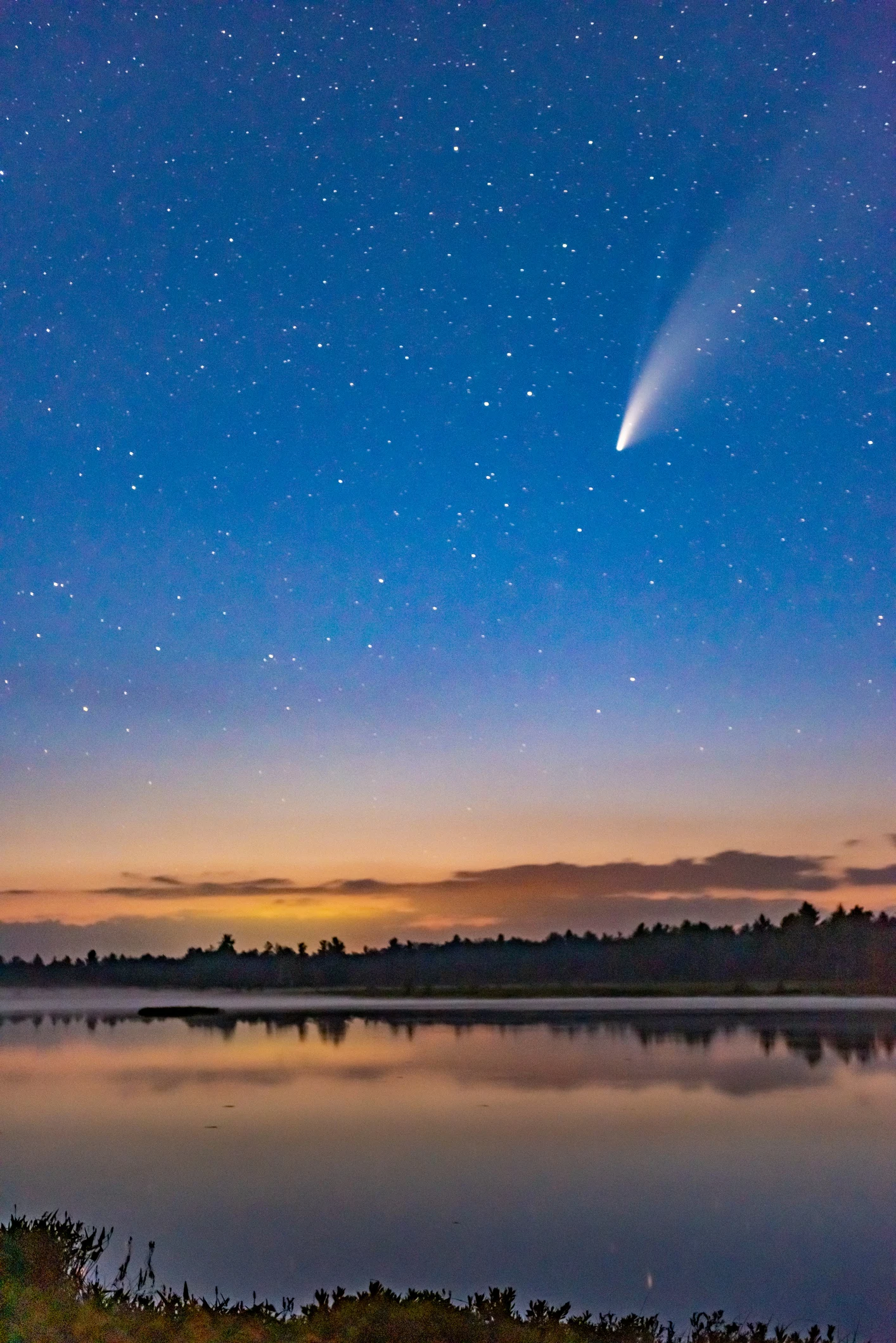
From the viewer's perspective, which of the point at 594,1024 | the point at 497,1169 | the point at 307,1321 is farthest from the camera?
the point at 594,1024

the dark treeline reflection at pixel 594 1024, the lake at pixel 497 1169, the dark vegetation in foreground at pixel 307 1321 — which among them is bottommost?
the dark treeline reflection at pixel 594 1024

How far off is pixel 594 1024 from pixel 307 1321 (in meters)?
60.3

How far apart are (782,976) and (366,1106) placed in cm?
15136

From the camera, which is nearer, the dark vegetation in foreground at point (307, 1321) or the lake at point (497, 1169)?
the dark vegetation in foreground at point (307, 1321)

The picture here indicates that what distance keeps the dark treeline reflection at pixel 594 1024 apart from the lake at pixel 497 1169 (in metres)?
3.01

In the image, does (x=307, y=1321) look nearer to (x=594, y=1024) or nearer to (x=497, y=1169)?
(x=497, y=1169)

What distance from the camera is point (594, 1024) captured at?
70.1 m

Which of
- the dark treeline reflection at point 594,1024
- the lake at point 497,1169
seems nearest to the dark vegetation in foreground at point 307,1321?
the lake at point 497,1169

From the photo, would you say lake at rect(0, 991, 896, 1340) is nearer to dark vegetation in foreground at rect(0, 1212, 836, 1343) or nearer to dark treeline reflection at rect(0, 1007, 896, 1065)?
dark vegetation in foreground at rect(0, 1212, 836, 1343)

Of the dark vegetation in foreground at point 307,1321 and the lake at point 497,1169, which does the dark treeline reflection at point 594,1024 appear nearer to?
the lake at point 497,1169

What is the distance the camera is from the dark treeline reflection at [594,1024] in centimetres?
5300

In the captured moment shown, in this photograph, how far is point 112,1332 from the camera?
11.3m

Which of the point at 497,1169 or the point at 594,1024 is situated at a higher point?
the point at 497,1169

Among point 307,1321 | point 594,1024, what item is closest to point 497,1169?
point 307,1321
